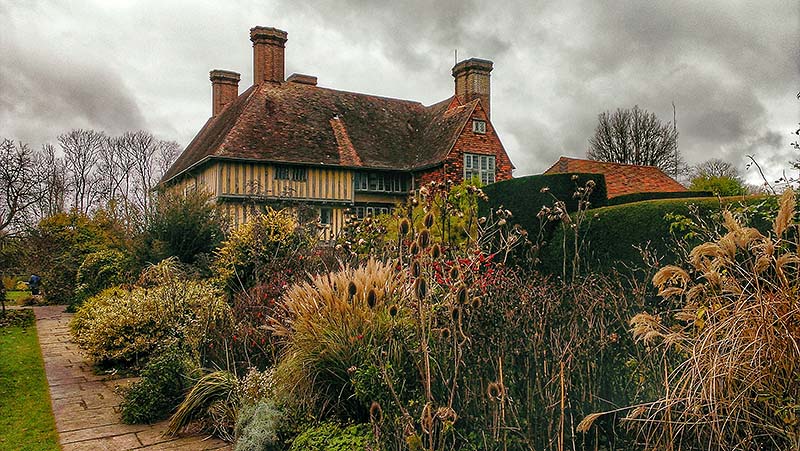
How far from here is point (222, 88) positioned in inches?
1068

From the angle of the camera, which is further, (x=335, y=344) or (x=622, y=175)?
(x=622, y=175)

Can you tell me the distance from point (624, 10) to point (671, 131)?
27.7m

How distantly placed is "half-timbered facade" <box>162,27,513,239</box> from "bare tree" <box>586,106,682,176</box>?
1034 cm

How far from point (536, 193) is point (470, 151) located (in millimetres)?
13025

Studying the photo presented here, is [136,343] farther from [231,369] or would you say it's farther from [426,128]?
[426,128]

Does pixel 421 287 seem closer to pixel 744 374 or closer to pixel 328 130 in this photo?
pixel 744 374

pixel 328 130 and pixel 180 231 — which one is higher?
pixel 328 130

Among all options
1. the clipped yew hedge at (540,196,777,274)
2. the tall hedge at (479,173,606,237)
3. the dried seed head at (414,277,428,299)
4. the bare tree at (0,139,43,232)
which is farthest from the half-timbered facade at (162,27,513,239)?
the dried seed head at (414,277,428,299)

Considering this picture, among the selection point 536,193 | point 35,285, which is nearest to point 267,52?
point 35,285

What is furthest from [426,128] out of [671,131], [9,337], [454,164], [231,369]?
[231,369]

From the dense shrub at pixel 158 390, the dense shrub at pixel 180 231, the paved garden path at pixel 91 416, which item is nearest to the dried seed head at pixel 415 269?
the paved garden path at pixel 91 416

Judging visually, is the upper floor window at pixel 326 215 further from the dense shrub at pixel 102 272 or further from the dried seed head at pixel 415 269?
the dried seed head at pixel 415 269

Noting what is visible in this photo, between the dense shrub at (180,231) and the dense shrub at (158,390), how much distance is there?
559cm

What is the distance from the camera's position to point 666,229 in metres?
6.81
